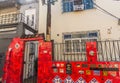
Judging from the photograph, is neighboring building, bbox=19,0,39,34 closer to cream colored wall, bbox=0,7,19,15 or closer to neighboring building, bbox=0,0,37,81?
neighboring building, bbox=0,0,37,81

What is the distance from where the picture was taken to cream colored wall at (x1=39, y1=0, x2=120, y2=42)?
380 inches

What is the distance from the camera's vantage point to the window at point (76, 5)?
10484mm

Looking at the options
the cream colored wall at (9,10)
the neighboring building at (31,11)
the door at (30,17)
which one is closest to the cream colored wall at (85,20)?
the neighboring building at (31,11)

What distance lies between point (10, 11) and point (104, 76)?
1014 centimetres

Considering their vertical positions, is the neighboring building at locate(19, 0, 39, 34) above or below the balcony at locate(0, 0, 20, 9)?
below

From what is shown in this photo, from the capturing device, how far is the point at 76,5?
10719mm

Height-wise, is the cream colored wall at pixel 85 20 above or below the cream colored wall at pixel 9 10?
below

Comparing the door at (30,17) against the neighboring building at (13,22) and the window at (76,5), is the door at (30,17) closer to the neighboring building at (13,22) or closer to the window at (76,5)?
the neighboring building at (13,22)

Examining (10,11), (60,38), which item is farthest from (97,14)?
(10,11)

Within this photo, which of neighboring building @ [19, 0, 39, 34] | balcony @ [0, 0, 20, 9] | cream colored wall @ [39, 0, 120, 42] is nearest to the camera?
cream colored wall @ [39, 0, 120, 42]

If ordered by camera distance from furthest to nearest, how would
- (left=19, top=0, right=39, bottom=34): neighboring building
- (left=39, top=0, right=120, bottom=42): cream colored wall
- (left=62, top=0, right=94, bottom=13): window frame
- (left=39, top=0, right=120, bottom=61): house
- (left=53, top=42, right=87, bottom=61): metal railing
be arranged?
(left=19, top=0, right=39, bottom=34): neighboring building
(left=62, top=0, right=94, bottom=13): window frame
(left=39, top=0, right=120, bottom=42): cream colored wall
(left=39, top=0, right=120, bottom=61): house
(left=53, top=42, right=87, bottom=61): metal railing

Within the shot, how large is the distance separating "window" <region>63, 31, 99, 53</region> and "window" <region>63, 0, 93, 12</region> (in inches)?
70.3

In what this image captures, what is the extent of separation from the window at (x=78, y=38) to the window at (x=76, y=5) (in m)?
1.79

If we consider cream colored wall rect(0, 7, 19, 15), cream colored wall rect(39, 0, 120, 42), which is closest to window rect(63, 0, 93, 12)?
cream colored wall rect(39, 0, 120, 42)
